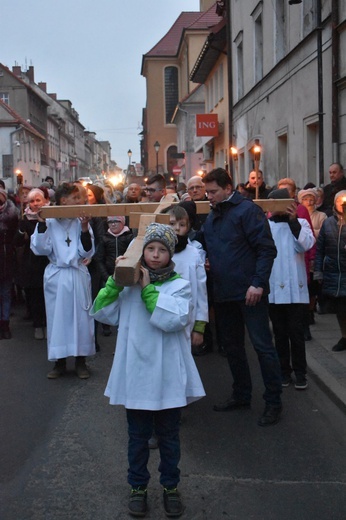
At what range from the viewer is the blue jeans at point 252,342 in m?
5.71

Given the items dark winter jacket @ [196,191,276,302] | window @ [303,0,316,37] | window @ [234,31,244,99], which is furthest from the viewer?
window @ [234,31,244,99]

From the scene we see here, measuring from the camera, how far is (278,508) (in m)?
4.17

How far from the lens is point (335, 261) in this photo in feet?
25.6

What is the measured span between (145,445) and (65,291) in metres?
3.29

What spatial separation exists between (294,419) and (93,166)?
5728 inches

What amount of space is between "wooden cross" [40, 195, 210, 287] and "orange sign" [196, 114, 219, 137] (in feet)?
73.2

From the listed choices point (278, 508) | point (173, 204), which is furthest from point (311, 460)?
point (173, 204)

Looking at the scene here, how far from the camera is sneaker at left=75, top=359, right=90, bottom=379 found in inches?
287

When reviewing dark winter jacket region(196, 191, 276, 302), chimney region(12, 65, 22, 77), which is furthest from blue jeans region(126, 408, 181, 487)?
chimney region(12, 65, 22, 77)

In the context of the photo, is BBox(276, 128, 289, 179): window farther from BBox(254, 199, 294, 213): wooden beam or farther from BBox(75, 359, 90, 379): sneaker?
BBox(254, 199, 294, 213): wooden beam

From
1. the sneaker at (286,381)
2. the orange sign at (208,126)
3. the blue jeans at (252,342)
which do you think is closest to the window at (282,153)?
the orange sign at (208,126)

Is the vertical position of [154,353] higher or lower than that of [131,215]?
lower

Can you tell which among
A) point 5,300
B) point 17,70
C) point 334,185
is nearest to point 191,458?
point 5,300

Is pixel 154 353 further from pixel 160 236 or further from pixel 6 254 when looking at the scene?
pixel 6 254
